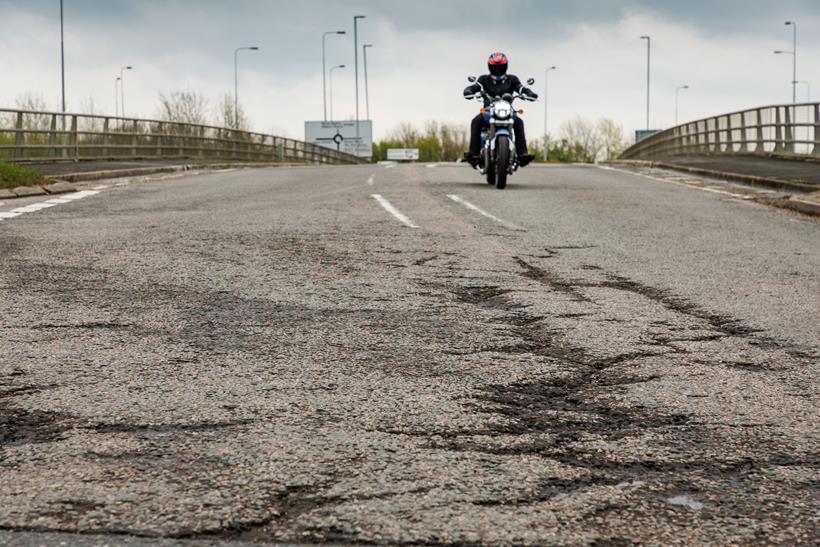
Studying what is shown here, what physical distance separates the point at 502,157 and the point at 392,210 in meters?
3.58

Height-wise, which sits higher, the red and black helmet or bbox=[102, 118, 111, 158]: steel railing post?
the red and black helmet

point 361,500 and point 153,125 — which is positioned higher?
point 153,125

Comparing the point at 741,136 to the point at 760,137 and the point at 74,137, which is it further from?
the point at 74,137

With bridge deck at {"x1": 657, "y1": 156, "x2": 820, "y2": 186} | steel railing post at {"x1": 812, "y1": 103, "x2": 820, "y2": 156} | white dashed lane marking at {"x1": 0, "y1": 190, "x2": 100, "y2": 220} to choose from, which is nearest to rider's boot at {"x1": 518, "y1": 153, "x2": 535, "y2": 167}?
bridge deck at {"x1": 657, "y1": 156, "x2": 820, "y2": 186}

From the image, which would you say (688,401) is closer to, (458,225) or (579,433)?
(579,433)

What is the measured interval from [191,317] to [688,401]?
8.97 ft

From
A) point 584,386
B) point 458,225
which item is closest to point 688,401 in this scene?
point 584,386

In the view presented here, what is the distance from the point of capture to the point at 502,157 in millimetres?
14961

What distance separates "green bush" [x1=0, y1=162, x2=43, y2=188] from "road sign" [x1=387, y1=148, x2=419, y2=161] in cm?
9950

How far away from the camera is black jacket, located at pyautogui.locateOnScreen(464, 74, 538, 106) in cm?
1496

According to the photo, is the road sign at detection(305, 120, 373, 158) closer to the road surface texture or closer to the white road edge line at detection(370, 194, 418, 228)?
the white road edge line at detection(370, 194, 418, 228)

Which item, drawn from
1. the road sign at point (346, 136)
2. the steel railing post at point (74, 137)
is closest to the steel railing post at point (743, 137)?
the steel railing post at point (74, 137)

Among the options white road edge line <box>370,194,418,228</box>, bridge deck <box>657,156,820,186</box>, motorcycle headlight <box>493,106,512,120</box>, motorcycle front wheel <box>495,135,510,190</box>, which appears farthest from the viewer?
bridge deck <box>657,156,820,186</box>

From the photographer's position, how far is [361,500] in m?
2.72
